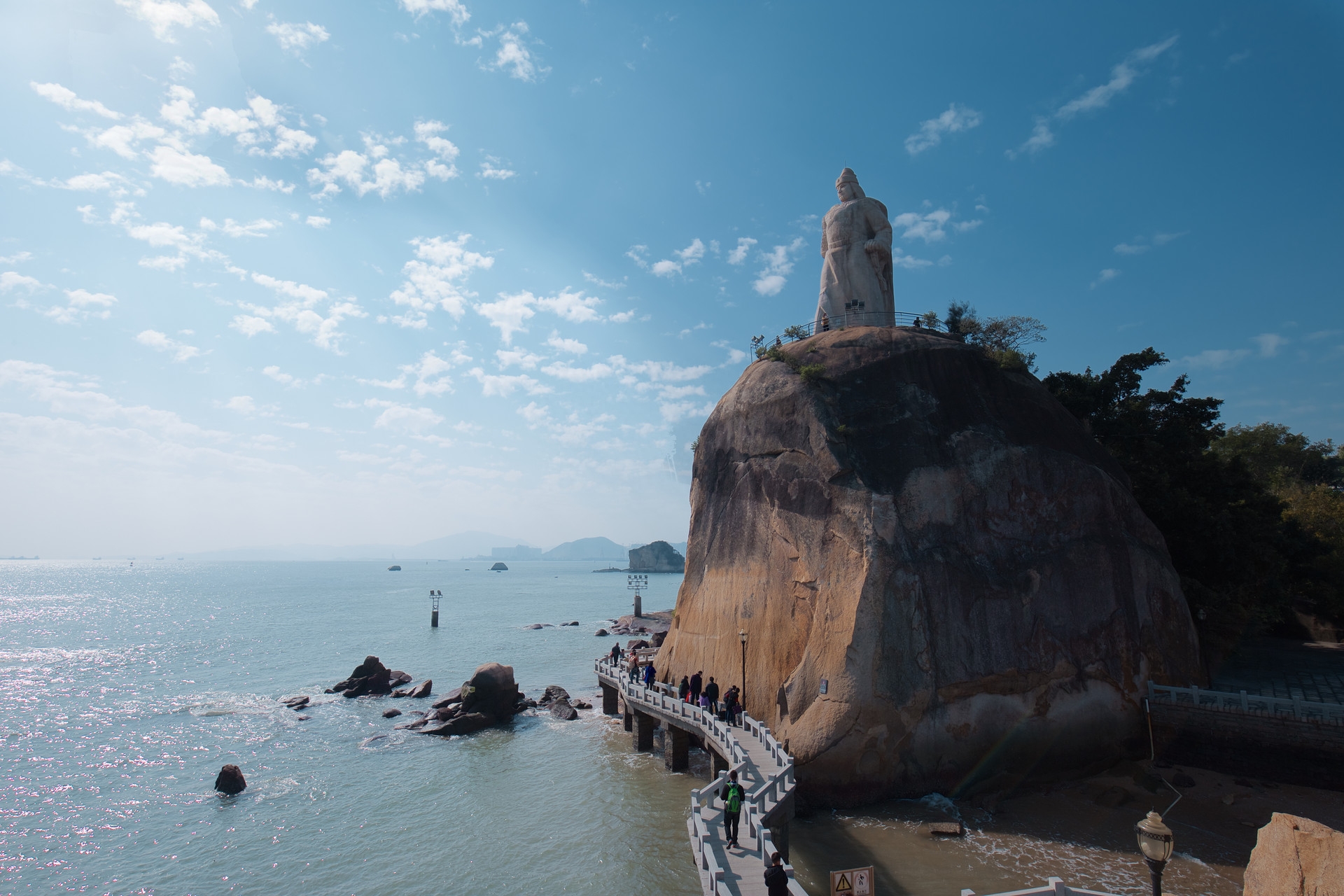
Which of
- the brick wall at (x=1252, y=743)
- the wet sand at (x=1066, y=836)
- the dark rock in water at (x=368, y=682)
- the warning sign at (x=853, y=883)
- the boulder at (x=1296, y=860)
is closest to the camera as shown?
the boulder at (x=1296, y=860)

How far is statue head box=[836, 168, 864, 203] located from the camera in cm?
3291

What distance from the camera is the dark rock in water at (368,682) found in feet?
141

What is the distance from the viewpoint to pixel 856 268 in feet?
103

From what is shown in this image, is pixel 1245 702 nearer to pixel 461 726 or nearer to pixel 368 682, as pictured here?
pixel 461 726

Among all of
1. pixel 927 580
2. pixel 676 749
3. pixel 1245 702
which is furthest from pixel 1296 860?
pixel 676 749

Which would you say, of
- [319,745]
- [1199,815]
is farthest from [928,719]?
[319,745]

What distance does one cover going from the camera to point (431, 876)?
19.4 metres

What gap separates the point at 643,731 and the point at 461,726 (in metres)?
10.6

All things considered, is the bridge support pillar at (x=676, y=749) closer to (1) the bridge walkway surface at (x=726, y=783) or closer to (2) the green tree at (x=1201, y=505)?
(1) the bridge walkway surface at (x=726, y=783)

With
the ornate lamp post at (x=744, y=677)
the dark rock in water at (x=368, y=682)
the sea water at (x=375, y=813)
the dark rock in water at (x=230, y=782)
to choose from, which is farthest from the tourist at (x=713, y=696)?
the dark rock in water at (x=368, y=682)

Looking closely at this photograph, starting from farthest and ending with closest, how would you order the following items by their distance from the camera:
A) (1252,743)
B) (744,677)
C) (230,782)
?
1. (230,782)
2. (744,677)
3. (1252,743)

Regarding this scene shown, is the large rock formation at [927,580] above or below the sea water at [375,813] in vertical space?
above

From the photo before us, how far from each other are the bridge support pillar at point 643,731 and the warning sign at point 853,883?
18.0 meters

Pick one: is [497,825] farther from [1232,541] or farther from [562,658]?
[562,658]
